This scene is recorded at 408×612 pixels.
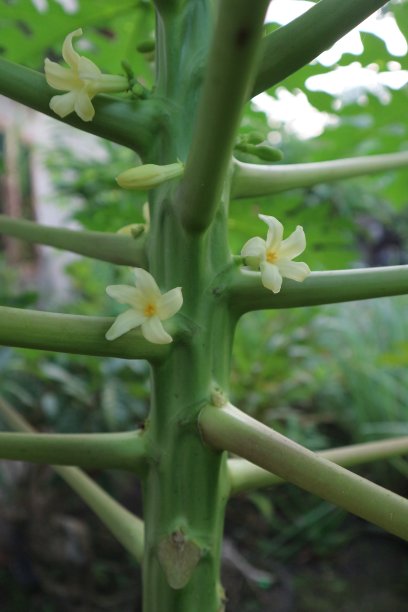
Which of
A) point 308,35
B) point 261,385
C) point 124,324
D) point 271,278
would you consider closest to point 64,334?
point 124,324

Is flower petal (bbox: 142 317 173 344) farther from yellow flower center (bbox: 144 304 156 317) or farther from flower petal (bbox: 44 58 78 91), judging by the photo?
flower petal (bbox: 44 58 78 91)

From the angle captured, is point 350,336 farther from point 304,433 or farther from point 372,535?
point 372,535

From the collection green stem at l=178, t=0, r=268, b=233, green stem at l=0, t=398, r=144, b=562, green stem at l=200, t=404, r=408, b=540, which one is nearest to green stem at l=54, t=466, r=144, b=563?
green stem at l=0, t=398, r=144, b=562

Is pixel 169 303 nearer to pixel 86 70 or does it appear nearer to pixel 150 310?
pixel 150 310

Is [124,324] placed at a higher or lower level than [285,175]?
lower

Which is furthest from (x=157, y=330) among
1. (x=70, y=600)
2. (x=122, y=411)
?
(x=70, y=600)
